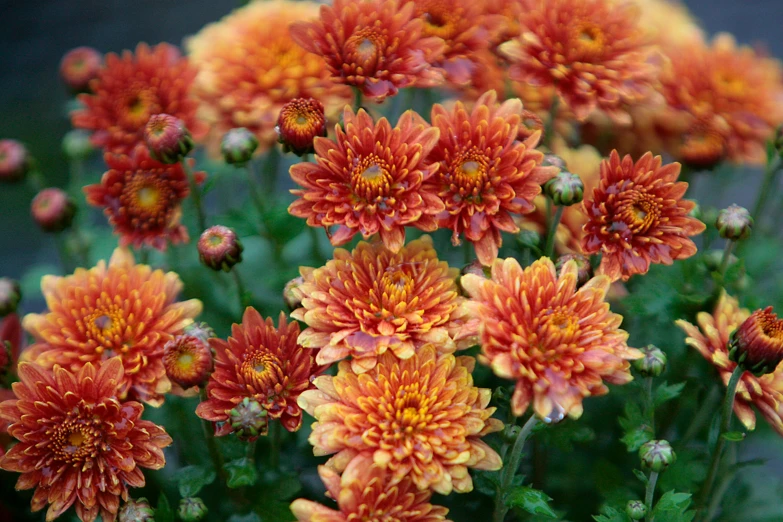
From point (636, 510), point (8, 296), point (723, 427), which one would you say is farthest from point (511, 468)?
point (8, 296)

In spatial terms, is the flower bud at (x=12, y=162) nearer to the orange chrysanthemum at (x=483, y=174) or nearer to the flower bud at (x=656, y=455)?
the orange chrysanthemum at (x=483, y=174)

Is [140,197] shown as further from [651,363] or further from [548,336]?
[651,363]

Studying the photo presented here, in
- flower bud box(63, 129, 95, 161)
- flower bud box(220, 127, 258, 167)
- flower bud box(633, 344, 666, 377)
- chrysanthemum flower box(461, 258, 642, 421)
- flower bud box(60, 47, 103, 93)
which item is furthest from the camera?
flower bud box(63, 129, 95, 161)

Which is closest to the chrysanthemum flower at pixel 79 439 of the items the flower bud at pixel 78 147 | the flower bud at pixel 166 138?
the flower bud at pixel 166 138

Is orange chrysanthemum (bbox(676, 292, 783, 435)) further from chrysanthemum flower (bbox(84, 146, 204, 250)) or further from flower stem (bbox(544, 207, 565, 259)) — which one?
chrysanthemum flower (bbox(84, 146, 204, 250))

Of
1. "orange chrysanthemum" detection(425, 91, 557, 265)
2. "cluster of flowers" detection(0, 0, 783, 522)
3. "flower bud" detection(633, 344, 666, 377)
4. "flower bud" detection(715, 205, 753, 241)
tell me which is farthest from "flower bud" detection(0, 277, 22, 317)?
"flower bud" detection(715, 205, 753, 241)

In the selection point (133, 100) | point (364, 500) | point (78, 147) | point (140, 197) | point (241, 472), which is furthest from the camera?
point (78, 147)

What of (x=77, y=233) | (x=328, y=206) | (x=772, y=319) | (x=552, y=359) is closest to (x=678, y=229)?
(x=772, y=319)
